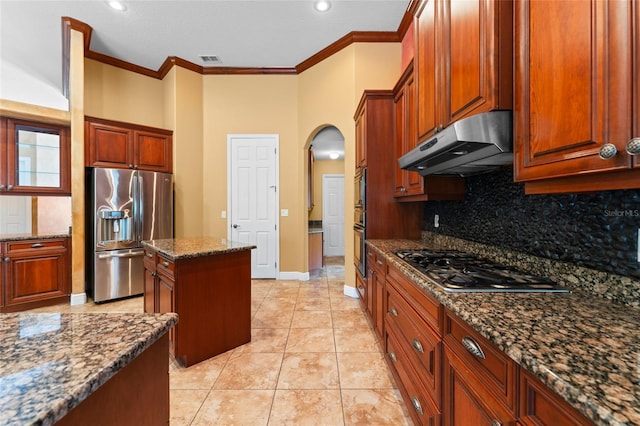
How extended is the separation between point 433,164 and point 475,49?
2.41ft

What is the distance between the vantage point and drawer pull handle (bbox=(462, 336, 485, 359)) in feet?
2.87

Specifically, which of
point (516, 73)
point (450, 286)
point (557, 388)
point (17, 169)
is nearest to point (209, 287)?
point (450, 286)

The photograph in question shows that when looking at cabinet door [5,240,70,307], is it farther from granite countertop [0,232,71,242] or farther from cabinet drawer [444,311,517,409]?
cabinet drawer [444,311,517,409]

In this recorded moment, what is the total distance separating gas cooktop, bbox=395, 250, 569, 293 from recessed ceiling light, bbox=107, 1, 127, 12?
13.1 ft

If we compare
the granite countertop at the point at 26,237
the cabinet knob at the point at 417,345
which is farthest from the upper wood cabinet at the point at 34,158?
the cabinet knob at the point at 417,345

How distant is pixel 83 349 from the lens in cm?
61

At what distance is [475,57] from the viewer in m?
1.29

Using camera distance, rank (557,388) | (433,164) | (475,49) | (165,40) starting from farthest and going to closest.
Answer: (165,40) → (433,164) → (475,49) → (557,388)

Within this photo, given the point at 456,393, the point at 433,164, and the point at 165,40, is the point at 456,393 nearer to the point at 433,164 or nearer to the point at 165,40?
the point at 433,164

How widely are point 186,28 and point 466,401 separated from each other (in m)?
4.49

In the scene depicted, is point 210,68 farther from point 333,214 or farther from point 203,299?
point 333,214

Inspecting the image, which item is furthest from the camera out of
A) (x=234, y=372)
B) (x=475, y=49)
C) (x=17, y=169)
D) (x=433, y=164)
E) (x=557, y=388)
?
(x=17, y=169)

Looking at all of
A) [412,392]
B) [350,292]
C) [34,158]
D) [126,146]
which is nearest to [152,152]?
[126,146]

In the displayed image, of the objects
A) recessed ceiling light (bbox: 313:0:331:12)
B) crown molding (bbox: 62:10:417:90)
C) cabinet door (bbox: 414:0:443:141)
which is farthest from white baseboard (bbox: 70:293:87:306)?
recessed ceiling light (bbox: 313:0:331:12)
